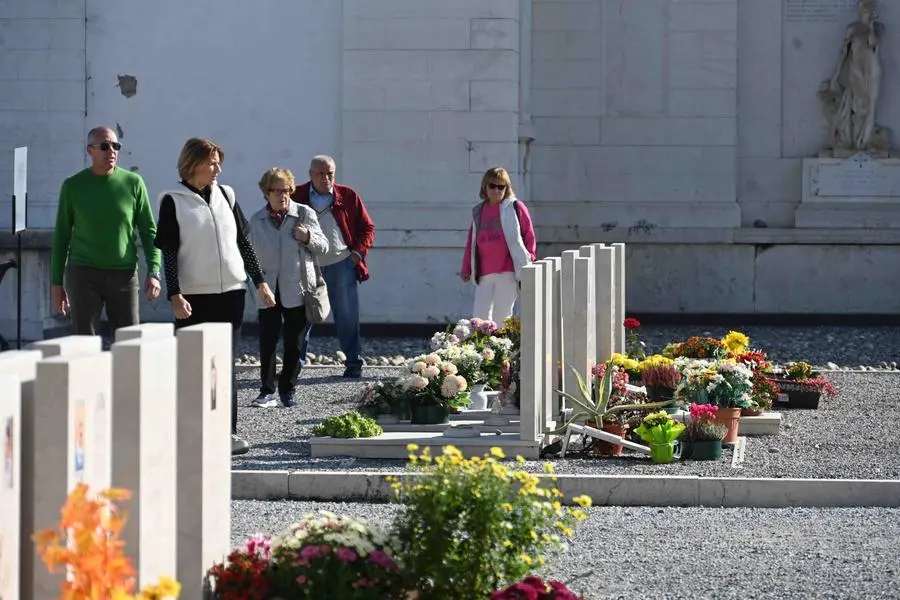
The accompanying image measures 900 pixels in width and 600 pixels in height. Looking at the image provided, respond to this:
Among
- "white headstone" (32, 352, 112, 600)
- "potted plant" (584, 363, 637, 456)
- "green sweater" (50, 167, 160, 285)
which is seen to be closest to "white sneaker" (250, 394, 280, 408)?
"green sweater" (50, 167, 160, 285)

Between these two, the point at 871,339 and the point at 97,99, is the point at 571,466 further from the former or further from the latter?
the point at 97,99

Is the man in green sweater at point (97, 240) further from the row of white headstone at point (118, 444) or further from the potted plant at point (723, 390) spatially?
the row of white headstone at point (118, 444)

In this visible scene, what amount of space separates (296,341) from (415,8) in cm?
789

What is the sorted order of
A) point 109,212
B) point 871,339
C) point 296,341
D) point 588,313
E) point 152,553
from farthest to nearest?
point 871,339 < point 296,341 < point 588,313 < point 109,212 < point 152,553

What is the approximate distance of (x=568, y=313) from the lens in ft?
33.4

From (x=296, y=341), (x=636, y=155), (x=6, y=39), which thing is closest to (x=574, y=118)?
(x=636, y=155)

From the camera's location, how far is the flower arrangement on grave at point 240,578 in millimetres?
4730

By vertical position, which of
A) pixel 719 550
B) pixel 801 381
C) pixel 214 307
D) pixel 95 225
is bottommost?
pixel 719 550

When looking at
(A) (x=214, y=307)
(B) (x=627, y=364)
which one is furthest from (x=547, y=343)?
(A) (x=214, y=307)

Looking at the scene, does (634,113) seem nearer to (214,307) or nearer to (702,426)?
(702,426)

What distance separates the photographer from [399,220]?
1836cm

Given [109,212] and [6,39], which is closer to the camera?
[109,212]

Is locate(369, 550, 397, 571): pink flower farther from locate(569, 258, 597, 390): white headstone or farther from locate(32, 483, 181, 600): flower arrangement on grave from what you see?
locate(569, 258, 597, 390): white headstone

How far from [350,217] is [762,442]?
4332mm
